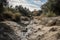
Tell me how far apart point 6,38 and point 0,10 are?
14.0m

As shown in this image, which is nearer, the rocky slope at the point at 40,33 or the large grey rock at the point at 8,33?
the rocky slope at the point at 40,33

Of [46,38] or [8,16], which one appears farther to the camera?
[8,16]

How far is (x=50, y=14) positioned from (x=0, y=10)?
8364mm

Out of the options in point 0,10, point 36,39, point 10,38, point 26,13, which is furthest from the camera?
point 26,13

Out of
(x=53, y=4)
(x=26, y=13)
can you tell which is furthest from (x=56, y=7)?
(x=26, y=13)

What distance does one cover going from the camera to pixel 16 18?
29422 millimetres

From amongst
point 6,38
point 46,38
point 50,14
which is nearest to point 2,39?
point 6,38

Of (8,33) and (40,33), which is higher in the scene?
(40,33)

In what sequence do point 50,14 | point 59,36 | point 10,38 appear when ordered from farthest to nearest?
point 50,14 → point 10,38 → point 59,36

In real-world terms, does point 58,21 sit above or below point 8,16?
above

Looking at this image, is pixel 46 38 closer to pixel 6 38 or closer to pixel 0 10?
pixel 6 38

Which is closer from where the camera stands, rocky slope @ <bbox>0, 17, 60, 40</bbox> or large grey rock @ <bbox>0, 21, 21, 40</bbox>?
rocky slope @ <bbox>0, 17, 60, 40</bbox>

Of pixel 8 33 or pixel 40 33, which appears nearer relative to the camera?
pixel 40 33

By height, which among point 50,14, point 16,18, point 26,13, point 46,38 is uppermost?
point 46,38
